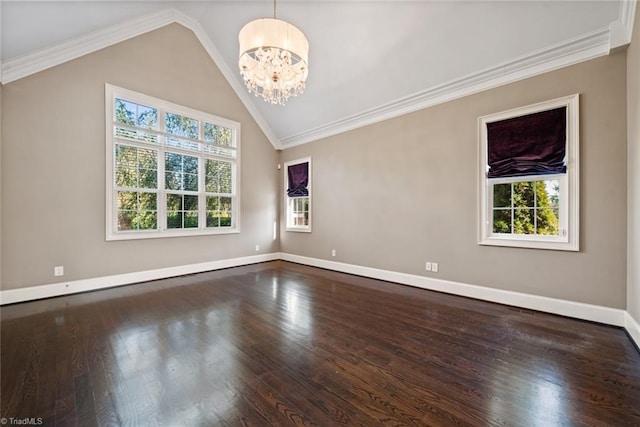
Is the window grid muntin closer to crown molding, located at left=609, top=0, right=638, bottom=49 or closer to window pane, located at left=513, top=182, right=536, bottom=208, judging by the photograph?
window pane, located at left=513, top=182, right=536, bottom=208

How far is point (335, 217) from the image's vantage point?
5.39 metres

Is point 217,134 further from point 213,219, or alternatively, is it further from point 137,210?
point 137,210

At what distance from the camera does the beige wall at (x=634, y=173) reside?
Answer: 231 centimetres

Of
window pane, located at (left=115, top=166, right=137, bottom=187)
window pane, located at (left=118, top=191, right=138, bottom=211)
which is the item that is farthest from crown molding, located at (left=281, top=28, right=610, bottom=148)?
window pane, located at (left=118, top=191, right=138, bottom=211)

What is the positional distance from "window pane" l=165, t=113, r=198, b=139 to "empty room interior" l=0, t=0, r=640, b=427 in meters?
0.04

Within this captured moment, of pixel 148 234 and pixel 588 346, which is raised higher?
pixel 148 234

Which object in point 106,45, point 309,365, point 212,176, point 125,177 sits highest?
point 106,45

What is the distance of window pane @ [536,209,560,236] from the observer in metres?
3.09

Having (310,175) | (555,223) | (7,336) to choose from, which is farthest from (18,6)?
(555,223)

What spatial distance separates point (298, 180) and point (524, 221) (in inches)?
168

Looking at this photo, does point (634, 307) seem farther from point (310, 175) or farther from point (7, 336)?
point (7, 336)

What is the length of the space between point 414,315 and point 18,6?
18.0ft

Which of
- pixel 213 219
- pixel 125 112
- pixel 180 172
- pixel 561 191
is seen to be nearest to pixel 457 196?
pixel 561 191

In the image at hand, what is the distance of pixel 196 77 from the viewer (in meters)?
5.04
